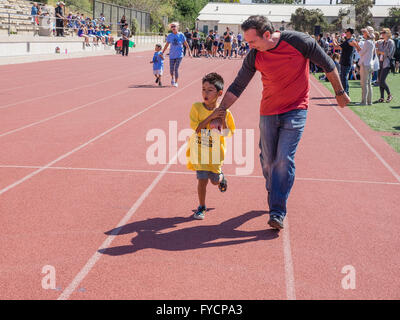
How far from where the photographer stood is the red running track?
3715 millimetres

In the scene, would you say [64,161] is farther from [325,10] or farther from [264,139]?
[325,10]

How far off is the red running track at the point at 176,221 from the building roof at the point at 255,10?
9127 cm

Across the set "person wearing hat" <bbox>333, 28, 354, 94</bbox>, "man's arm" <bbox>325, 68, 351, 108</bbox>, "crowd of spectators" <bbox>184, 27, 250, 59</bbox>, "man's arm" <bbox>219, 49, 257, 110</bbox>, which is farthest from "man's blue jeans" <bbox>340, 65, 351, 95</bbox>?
"crowd of spectators" <bbox>184, 27, 250, 59</bbox>

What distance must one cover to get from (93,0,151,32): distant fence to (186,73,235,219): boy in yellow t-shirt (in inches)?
1589

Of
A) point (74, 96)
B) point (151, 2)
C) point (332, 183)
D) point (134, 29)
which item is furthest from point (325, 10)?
point (332, 183)

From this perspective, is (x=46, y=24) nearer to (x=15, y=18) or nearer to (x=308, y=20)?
(x=15, y=18)

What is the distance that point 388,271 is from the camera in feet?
13.2

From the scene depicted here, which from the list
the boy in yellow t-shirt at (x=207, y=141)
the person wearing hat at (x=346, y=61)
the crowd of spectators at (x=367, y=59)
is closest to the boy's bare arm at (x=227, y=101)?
the boy in yellow t-shirt at (x=207, y=141)

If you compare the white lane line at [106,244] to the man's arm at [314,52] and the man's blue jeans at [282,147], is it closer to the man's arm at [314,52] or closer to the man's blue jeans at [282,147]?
the man's blue jeans at [282,147]

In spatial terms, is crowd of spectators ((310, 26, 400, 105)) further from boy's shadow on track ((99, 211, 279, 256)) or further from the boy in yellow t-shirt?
boy's shadow on track ((99, 211, 279, 256))

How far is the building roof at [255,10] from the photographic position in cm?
9656

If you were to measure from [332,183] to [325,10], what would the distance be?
100 metres

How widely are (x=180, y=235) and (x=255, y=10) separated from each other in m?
106

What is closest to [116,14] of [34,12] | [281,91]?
[34,12]
